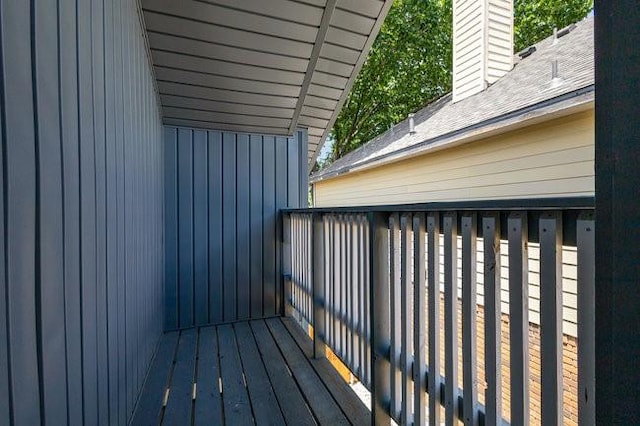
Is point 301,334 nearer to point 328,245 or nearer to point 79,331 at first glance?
point 328,245

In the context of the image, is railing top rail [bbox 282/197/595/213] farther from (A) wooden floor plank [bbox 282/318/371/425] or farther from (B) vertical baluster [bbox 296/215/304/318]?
(B) vertical baluster [bbox 296/215/304/318]

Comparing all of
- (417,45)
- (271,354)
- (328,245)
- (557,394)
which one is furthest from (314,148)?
(417,45)

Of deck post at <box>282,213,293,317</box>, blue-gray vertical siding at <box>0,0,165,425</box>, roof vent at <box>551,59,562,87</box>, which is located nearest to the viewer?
blue-gray vertical siding at <box>0,0,165,425</box>

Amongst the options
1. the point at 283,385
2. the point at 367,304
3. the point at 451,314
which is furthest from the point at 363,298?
the point at 283,385

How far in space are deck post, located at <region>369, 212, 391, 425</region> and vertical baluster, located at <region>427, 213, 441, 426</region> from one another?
1.16ft

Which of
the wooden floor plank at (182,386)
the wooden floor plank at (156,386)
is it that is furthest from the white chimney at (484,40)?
the wooden floor plank at (156,386)

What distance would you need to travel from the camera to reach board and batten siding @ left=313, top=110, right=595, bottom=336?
9.18 ft

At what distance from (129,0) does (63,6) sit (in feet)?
3.55

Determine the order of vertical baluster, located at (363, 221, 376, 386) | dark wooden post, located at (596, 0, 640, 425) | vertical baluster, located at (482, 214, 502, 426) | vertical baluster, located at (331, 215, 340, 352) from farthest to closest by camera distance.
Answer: vertical baluster, located at (331, 215, 340, 352)
vertical baluster, located at (363, 221, 376, 386)
vertical baluster, located at (482, 214, 502, 426)
dark wooden post, located at (596, 0, 640, 425)

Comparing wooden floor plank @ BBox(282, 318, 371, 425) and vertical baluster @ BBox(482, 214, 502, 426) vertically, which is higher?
vertical baluster @ BBox(482, 214, 502, 426)

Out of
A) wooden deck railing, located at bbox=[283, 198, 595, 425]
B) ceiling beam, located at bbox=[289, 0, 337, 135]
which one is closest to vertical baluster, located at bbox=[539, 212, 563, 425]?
wooden deck railing, located at bbox=[283, 198, 595, 425]

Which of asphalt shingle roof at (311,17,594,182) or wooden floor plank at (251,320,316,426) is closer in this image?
wooden floor plank at (251,320,316,426)

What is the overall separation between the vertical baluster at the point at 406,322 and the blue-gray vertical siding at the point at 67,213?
120 centimetres

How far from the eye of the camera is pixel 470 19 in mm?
5164
